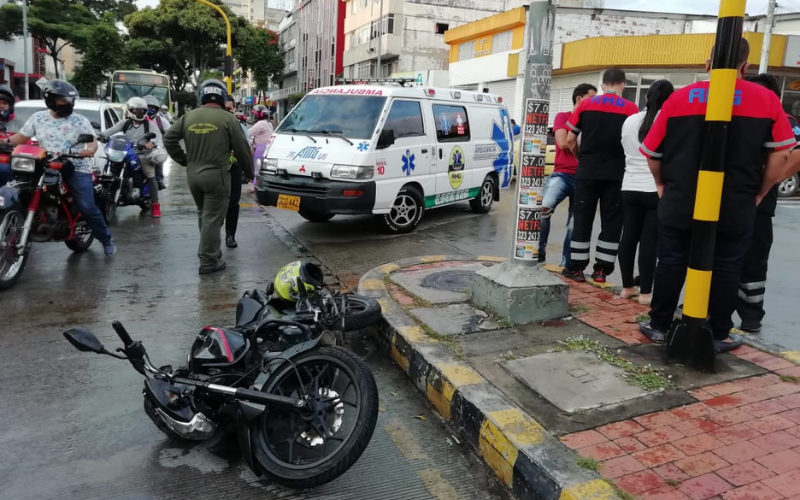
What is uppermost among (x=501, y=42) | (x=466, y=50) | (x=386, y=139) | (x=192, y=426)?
(x=466, y=50)

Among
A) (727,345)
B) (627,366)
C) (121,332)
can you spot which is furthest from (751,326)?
(121,332)

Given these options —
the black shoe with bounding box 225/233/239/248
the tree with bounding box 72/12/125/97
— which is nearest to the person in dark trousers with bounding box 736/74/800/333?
the black shoe with bounding box 225/233/239/248

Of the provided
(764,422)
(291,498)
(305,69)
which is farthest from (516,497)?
(305,69)

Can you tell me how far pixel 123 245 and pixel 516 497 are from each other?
20.2 feet

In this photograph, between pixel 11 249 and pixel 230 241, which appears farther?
pixel 230 241

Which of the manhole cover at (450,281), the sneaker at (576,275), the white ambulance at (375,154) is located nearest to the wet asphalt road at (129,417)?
the manhole cover at (450,281)

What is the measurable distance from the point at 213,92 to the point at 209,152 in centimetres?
60

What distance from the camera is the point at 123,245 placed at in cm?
746

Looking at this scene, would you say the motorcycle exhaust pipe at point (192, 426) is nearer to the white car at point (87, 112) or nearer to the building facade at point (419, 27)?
the white car at point (87, 112)

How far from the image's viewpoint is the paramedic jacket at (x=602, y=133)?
213 inches

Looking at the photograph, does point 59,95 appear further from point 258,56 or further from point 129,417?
point 258,56

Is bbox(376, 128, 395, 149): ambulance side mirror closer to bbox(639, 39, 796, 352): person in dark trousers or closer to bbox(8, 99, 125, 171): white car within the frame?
bbox(8, 99, 125, 171): white car

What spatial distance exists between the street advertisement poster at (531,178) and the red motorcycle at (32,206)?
4.31 m

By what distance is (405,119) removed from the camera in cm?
851
